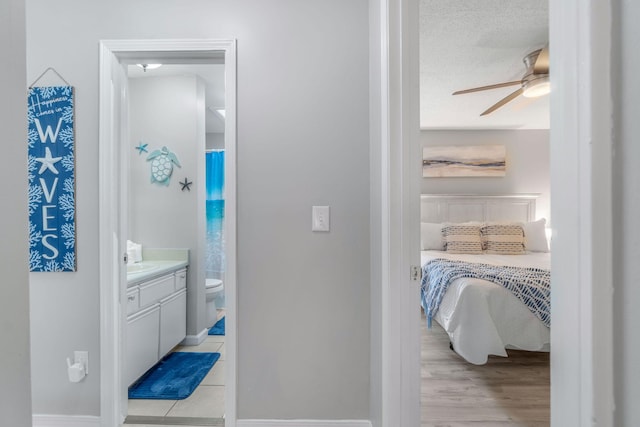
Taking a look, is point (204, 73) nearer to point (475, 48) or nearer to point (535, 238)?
Result: point (475, 48)

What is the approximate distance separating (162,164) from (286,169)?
1.77 meters

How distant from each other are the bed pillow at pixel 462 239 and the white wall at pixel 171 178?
3.01 meters

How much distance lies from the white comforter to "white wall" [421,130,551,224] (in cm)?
255

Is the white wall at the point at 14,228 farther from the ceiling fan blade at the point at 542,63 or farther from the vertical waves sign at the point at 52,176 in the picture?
the ceiling fan blade at the point at 542,63

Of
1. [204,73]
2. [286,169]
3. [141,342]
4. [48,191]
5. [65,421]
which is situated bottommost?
[65,421]

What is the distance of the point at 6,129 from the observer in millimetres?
493

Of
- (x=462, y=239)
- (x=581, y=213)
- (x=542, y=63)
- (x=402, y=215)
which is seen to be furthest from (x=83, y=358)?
(x=462, y=239)

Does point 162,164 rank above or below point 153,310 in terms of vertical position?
above

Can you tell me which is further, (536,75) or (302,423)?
(536,75)

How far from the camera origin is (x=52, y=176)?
5.73 feet

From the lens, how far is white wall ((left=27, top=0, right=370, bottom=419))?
172 centimetres

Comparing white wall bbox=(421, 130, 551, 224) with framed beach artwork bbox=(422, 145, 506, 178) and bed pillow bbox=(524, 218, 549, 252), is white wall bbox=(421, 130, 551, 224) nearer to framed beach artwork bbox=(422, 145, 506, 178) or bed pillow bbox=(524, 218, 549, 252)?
framed beach artwork bbox=(422, 145, 506, 178)

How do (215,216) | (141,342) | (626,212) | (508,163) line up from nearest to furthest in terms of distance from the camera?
(626,212), (141,342), (215,216), (508,163)

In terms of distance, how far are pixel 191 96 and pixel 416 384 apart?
2.96 m
